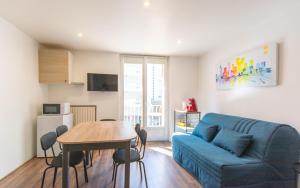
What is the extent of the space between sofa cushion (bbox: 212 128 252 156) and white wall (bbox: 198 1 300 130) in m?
0.55

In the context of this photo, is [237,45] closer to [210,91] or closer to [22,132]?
[210,91]

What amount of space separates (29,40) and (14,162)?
7.45 ft

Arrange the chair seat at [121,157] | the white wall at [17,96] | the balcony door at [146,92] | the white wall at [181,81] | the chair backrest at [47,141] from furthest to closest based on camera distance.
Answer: the white wall at [181,81], the balcony door at [146,92], the white wall at [17,96], the chair seat at [121,157], the chair backrest at [47,141]

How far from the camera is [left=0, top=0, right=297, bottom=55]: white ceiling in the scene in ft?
7.35

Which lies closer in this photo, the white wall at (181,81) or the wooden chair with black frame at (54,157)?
the wooden chair with black frame at (54,157)

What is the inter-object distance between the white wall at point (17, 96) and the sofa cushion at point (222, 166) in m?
2.95

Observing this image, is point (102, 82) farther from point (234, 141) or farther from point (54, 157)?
point (234, 141)

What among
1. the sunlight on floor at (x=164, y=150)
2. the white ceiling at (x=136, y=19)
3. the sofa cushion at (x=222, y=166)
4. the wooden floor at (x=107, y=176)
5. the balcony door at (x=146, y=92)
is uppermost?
the white ceiling at (x=136, y=19)

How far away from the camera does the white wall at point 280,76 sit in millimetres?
2283

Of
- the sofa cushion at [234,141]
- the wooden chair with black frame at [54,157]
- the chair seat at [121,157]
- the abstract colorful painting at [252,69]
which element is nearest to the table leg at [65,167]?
the wooden chair with black frame at [54,157]

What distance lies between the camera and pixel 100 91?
461cm

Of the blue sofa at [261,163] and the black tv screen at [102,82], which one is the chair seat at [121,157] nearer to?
the blue sofa at [261,163]

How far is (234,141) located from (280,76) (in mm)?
1113

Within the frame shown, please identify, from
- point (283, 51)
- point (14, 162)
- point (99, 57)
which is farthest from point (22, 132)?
point (283, 51)
